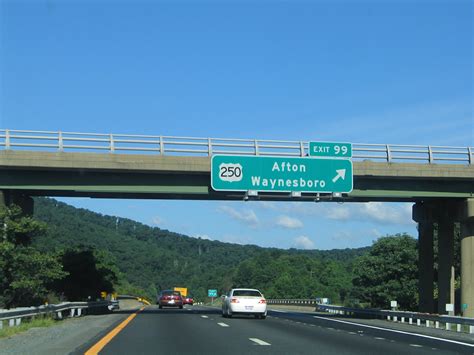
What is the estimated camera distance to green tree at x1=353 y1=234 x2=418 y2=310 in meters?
64.1

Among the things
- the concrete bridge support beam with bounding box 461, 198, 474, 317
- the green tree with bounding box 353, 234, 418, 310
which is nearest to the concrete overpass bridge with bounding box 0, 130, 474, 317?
the concrete bridge support beam with bounding box 461, 198, 474, 317

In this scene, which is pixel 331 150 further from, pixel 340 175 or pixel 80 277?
pixel 80 277

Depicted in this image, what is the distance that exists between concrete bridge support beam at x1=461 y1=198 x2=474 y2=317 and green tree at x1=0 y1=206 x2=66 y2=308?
69.1 ft

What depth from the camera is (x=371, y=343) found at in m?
17.8

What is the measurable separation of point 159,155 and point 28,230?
7.42 meters

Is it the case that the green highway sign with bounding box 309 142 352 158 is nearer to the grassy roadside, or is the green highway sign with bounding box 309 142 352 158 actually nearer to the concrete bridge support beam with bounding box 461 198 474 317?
the concrete bridge support beam with bounding box 461 198 474 317

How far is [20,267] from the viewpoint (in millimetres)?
28625

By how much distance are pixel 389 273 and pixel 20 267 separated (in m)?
45.3

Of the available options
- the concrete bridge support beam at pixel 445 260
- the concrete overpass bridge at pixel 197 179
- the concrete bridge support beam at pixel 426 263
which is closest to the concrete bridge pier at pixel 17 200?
the concrete overpass bridge at pixel 197 179

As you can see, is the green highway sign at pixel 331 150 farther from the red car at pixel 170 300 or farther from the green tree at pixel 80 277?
the green tree at pixel 80 277

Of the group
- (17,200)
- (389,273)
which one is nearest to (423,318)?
(17,200)

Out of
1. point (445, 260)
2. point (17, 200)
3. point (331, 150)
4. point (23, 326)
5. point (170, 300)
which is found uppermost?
point (331, 150)

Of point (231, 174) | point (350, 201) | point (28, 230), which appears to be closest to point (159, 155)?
point (231, 174)

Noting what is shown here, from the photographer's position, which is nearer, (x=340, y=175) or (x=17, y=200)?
(x=17, y=200)
